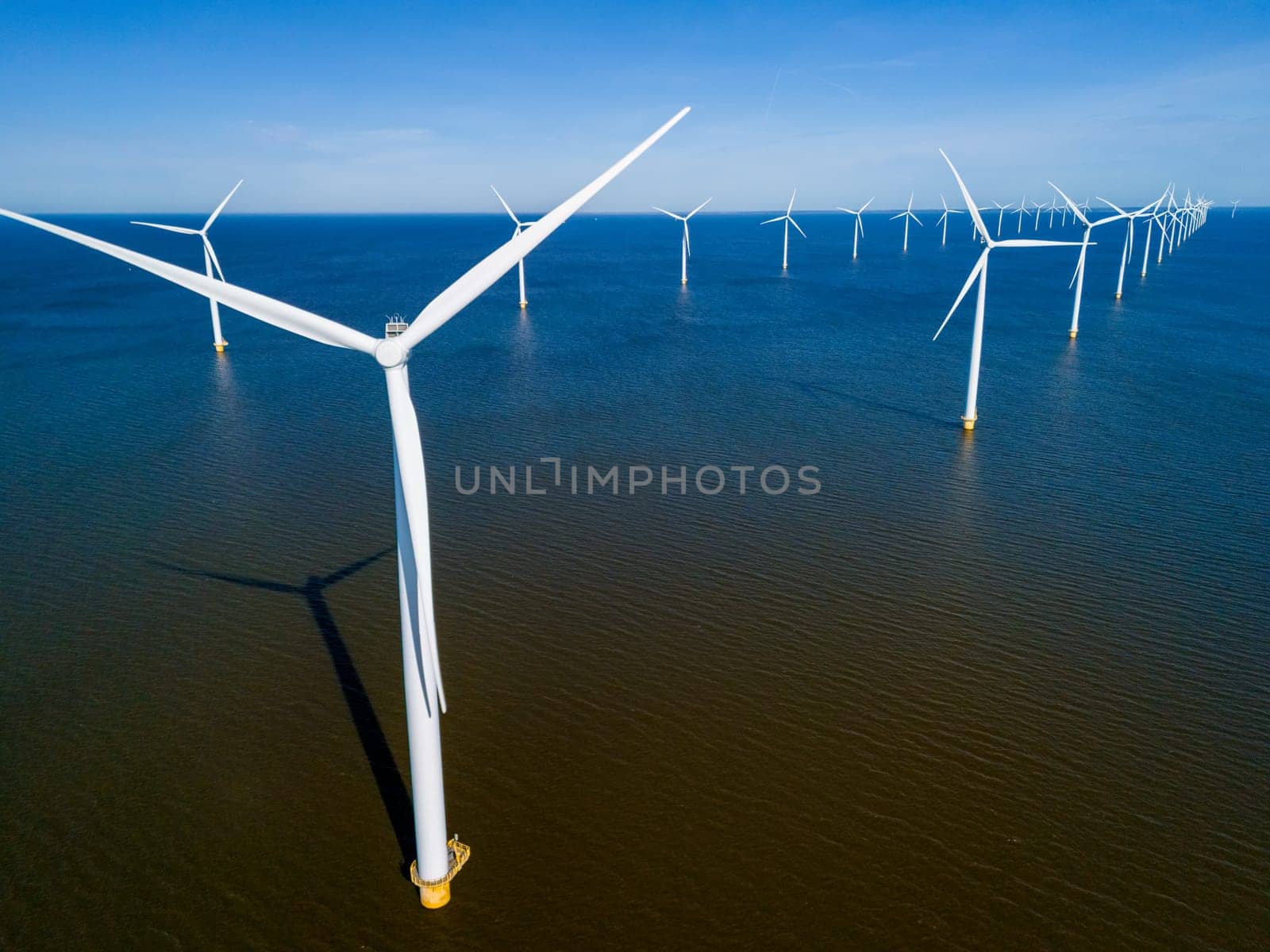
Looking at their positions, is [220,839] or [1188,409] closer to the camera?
[220,839]

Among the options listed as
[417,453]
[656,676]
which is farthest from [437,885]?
[656,676]

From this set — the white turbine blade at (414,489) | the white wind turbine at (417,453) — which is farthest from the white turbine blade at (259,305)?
the white turbine blade at (414,489)

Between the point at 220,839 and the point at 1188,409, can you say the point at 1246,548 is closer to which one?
the point at 1188,409

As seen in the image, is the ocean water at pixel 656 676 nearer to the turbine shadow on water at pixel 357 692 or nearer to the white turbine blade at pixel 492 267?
the turbine shadow on water at pixel 357 692

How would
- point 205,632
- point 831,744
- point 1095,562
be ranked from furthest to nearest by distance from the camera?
point 1095,562, point 205,632, point 831,744

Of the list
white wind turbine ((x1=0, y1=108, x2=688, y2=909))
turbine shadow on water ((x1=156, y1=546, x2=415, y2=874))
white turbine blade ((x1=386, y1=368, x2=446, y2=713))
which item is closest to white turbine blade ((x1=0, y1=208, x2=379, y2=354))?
white wind turbine ((x1=0, y1=108, x2=688, y2=909))

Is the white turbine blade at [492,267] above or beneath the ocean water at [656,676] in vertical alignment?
above

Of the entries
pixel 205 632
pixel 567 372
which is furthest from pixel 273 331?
pixel 205 632
